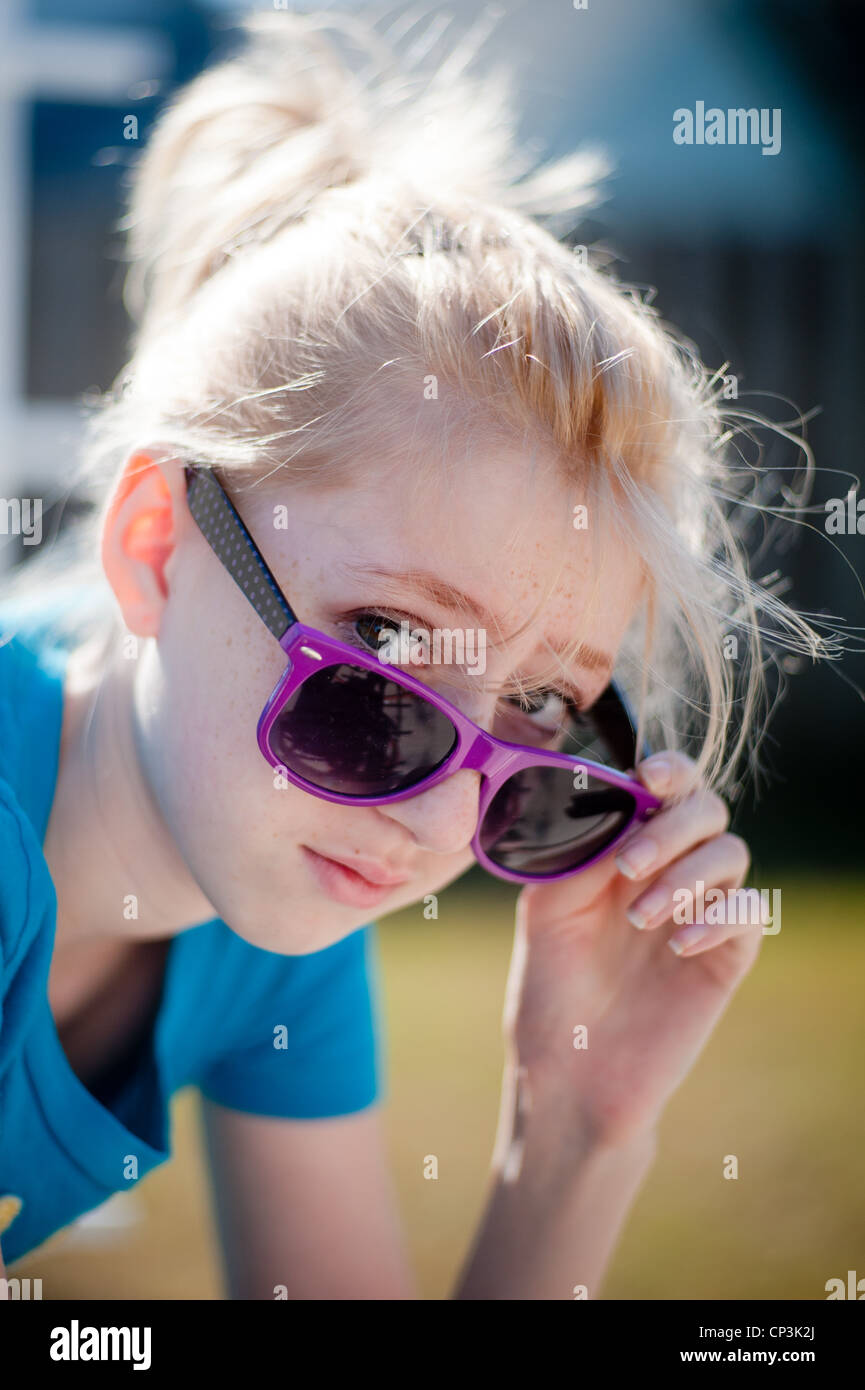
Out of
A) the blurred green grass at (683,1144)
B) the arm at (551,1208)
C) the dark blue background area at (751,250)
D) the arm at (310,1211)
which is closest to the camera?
the arm at (551,1208)

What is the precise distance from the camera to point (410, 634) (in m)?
1.17

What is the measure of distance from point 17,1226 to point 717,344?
14.3 feet

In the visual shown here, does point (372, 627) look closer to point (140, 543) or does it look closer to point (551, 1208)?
point (140, 543)

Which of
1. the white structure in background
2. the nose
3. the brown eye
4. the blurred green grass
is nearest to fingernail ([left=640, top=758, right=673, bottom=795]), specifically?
the nose

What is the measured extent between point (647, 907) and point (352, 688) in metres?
0.51

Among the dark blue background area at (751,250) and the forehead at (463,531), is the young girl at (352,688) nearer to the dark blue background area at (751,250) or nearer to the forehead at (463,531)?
the forehead at (463,531)

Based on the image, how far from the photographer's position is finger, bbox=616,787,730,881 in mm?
1418

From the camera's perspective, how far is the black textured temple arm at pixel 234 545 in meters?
1.18

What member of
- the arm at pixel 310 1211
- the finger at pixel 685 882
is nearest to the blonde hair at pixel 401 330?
the finger at pixel 685 882

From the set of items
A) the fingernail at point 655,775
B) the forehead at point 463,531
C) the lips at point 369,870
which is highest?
the forehead at point 463,531

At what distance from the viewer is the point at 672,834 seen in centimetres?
143

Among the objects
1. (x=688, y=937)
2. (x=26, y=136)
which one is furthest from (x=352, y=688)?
(x=26, y=136)

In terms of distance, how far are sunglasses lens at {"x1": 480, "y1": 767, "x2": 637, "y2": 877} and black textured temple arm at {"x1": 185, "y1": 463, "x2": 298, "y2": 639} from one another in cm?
32

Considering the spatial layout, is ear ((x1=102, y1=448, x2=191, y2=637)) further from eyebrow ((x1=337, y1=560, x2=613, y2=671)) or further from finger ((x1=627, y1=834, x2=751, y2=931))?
finger ((x1=627, y1=834, x2=751, y2=931))
